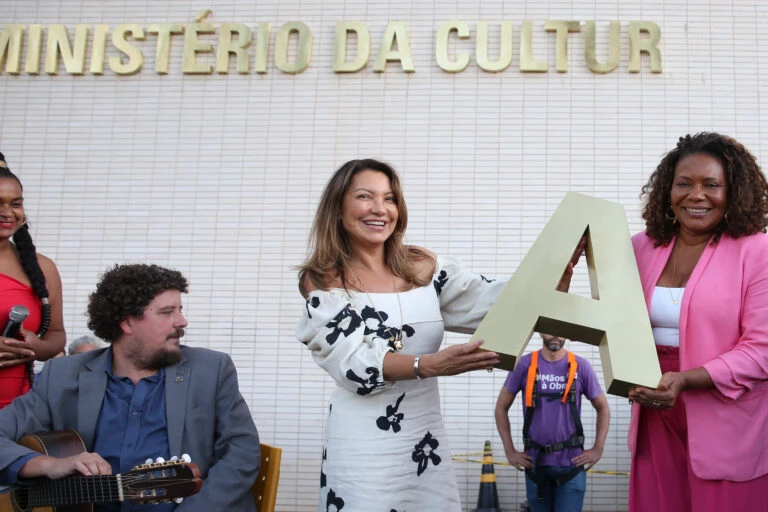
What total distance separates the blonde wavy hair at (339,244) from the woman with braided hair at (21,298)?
154cm

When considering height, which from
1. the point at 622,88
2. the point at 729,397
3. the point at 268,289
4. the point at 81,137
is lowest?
the point at 729,397

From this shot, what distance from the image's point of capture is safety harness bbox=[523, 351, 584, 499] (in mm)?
6066

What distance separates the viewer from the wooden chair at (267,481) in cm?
330

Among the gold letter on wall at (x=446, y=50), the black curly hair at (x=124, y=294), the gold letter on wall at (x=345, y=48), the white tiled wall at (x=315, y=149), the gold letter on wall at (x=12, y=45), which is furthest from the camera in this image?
the gold letter on wall at (x=12, y=45)

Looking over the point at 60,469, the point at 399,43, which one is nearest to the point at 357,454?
the point at 60,469

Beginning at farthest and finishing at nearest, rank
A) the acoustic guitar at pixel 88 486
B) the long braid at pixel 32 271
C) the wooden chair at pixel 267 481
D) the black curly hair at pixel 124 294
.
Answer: the long braid at pixel 32 271
the black curly hair at pixel 124 294
the wooden chair at pixel 267 481
the acoustic guitar at pixel 88 486

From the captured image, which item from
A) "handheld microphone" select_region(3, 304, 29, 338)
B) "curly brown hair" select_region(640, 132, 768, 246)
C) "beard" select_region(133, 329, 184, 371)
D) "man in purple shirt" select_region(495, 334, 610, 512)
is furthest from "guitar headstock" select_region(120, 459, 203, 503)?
"man in purple shirt" select_region(495, 334, 610, 512)

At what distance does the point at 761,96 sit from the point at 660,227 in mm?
4622

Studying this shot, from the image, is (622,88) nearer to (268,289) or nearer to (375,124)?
(375,124)

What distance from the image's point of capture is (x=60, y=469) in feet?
9.93

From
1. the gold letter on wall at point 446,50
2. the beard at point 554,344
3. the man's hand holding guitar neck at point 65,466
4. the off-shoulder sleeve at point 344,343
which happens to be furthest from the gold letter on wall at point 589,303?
the gold letter on wall at point 446,50

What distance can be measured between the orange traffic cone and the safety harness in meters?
0.48

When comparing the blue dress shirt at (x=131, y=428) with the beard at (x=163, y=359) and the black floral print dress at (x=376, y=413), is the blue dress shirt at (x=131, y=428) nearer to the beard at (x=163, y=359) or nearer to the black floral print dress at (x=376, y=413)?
the beard at (x=163, y=359)

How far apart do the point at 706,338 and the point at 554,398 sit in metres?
3.54
